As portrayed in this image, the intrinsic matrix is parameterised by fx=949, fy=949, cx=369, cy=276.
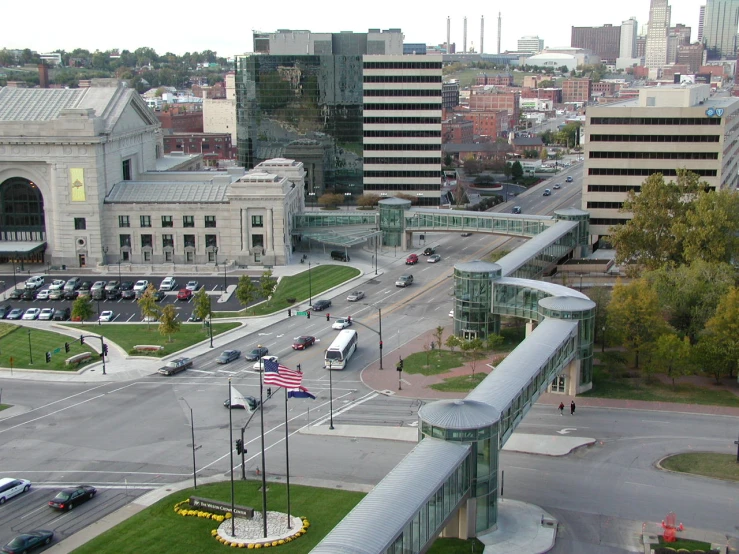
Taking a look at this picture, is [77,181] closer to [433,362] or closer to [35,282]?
[35,282]

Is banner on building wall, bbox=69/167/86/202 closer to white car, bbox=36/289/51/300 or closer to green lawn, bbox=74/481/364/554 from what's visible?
white car, bbox=36/289/51/300

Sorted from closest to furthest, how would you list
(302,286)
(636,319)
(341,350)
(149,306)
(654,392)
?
(654,392), (636,319), (341,350), (149,306), (302,286)

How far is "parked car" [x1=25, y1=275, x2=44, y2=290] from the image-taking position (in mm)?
111688

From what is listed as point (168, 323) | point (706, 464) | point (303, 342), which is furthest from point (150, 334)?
point (706, 464)

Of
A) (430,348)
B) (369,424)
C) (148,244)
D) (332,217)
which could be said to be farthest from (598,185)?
(369,424)

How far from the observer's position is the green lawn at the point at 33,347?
84750 mm

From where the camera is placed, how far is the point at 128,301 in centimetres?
10756

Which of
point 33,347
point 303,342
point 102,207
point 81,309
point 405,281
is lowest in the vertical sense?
point 33,347

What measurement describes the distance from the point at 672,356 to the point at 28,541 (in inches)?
1921

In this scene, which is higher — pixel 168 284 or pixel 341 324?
pixel 168 284

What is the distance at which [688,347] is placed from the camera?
2936 inches

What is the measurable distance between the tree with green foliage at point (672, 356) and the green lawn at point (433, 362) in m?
16.7

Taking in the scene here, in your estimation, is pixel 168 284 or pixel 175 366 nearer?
pixel 175 366

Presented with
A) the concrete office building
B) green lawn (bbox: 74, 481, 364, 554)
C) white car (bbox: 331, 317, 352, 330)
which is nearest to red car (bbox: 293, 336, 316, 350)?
white car (bbox: 331, 317, 352, 330)
